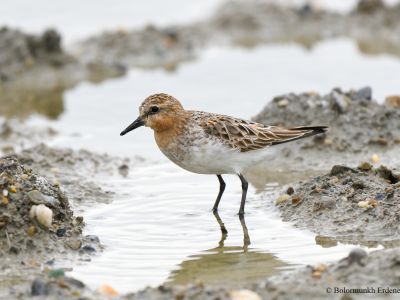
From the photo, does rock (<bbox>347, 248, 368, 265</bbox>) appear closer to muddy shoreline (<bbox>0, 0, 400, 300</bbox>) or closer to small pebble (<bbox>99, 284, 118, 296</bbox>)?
muddy shoreline (<bbox>0, 0, 400, 300</bbox>)

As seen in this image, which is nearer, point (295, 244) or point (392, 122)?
point (295, 244)

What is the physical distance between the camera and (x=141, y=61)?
1741cm

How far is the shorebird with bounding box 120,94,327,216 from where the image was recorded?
31.9 feet

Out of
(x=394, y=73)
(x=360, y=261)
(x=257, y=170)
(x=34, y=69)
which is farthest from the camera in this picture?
(x=34, y=69)

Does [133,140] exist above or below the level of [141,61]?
below

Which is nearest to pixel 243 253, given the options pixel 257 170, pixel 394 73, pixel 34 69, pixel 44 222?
pixel 44 222

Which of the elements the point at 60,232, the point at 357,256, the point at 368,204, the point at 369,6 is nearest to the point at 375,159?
the point at 368,204

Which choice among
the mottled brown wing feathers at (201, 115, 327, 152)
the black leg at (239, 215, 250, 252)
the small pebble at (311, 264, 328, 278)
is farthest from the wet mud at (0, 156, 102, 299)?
the small pebble at (311, 264, 328, 278)

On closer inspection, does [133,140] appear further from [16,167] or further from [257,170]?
[16,167]

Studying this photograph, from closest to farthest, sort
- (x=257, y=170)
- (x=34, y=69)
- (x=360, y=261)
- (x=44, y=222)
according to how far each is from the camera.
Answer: (x=360, y=261) → (x=44, y=222) → (x=257, y=170) → (x=34, y=69)

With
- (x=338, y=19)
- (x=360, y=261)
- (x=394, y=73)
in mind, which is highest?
(x=338, y=19)

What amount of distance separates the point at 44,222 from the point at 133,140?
4.96 metres

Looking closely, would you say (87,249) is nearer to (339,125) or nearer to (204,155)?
(204,155)

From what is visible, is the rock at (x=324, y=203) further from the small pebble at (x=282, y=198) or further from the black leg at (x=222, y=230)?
the black leg at (x=222, y=230)
